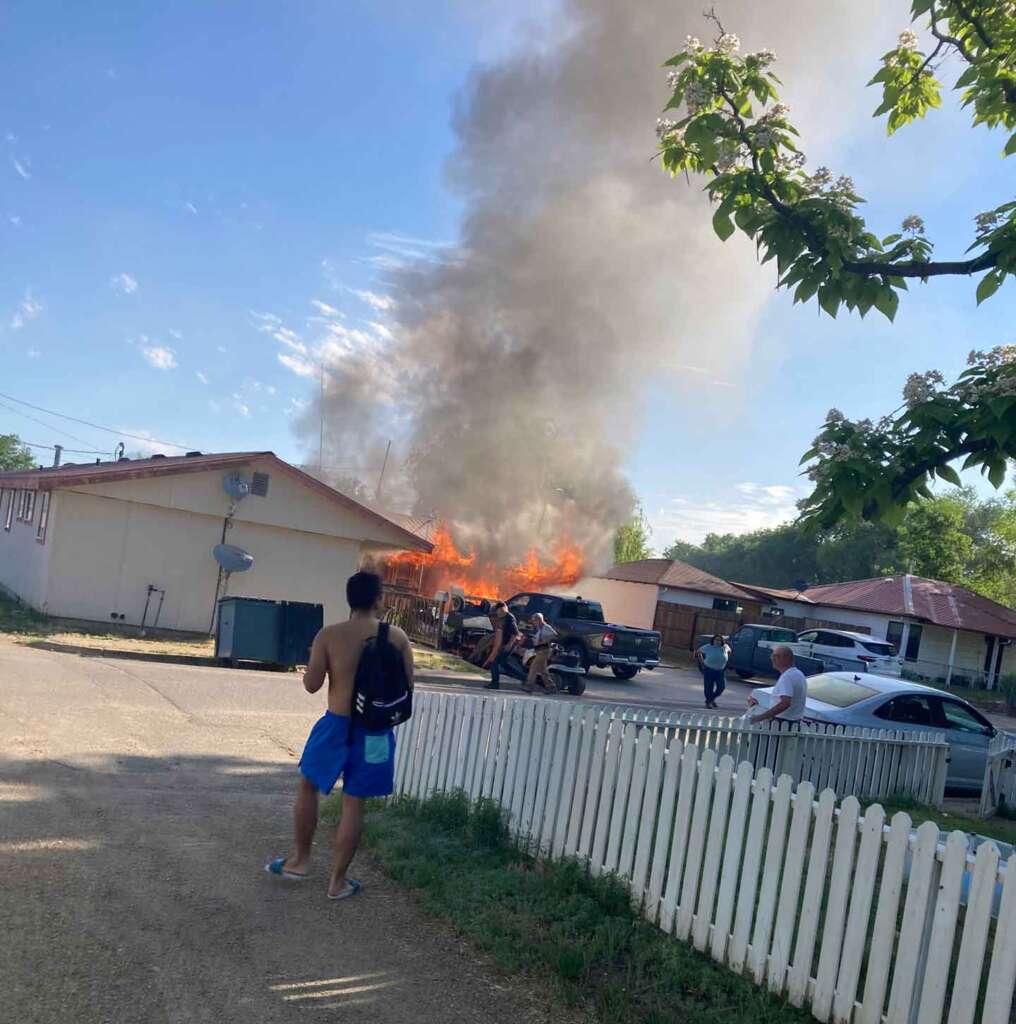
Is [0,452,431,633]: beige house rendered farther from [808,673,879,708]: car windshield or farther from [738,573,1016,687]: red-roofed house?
[738,573,1016,687]: red-roofed house

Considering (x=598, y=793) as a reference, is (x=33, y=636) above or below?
below

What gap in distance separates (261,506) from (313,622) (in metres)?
5.02

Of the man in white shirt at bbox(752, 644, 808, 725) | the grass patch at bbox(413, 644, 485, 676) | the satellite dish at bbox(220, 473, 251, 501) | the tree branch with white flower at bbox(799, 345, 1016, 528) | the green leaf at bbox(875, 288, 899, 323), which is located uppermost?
the green leaf at bbox(875, 288, 899, 323)

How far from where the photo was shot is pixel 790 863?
3.92 m

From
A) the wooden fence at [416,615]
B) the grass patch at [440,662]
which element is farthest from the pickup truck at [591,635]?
the wooden fence at [416,615]

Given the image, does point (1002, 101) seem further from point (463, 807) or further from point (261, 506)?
point (261, 506)

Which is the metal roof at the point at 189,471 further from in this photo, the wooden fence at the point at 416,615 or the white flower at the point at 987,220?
the white flower at the point at 987,220

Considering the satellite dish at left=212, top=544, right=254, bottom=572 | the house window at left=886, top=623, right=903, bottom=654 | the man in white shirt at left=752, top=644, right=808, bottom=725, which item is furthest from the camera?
the house window at left=886, top=623, right=903, bottom=654

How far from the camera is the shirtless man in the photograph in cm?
452

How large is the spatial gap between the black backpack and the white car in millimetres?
20496

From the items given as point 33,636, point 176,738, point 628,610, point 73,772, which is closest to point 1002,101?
point 73,772

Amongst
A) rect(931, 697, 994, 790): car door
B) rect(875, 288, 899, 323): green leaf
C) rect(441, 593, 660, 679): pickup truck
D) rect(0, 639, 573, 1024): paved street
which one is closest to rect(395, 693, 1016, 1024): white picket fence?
rect(0, 639, 573, 1024): paved street

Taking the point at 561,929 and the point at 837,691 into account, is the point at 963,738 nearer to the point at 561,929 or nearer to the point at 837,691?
the point at 837,691

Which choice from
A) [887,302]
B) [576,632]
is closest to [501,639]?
[576,632]
